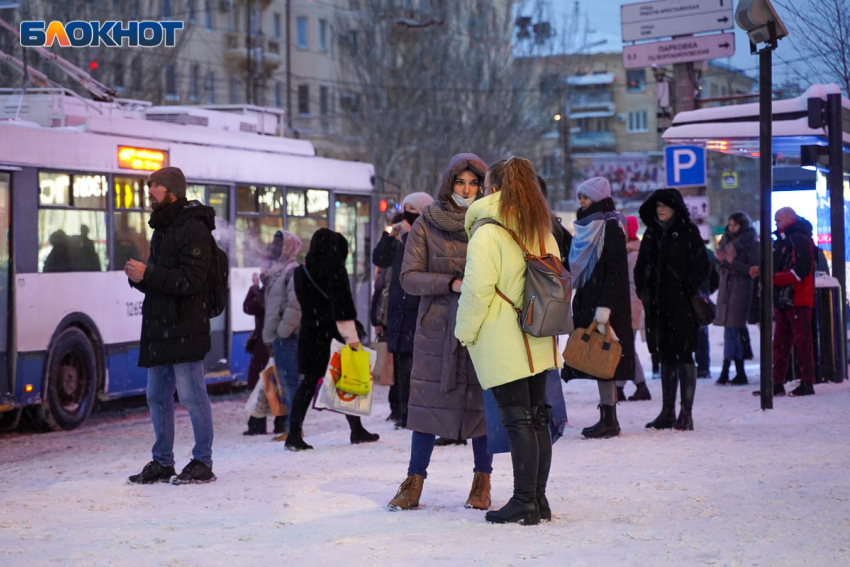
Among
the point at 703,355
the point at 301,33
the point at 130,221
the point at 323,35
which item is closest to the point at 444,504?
the point at 130,221

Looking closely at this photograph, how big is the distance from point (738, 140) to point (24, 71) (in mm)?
7070

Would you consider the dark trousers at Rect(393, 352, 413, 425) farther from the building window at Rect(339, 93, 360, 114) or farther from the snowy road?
the building window at Rect(339, 93, 360, 114)

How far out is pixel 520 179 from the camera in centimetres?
653

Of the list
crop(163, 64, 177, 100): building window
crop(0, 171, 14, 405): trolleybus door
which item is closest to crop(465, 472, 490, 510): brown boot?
crop(0, 171, 14, 405): trolleybus door

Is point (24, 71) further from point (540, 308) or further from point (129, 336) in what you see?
point (540, 308)

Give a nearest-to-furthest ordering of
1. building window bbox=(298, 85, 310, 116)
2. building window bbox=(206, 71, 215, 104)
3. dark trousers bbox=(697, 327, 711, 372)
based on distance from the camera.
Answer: dark trousers bbox=(697, 327, 711, 372), building window bbox=(206, 71, 215, 104), building window bbox=(298, 85, 310, 116)

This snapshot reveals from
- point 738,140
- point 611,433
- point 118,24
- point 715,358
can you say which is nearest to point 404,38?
point 118,24

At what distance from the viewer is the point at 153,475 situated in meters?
8.48

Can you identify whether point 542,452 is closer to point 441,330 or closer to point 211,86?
point 441,330

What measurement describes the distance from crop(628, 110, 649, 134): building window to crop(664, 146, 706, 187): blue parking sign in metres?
86.1

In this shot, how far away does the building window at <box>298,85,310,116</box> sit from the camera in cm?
5850

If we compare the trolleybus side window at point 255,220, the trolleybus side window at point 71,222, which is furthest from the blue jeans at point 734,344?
the trolleybus side window at point 71,222

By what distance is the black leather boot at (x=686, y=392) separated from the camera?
33.4 feet

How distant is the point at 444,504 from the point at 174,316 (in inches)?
81.0
